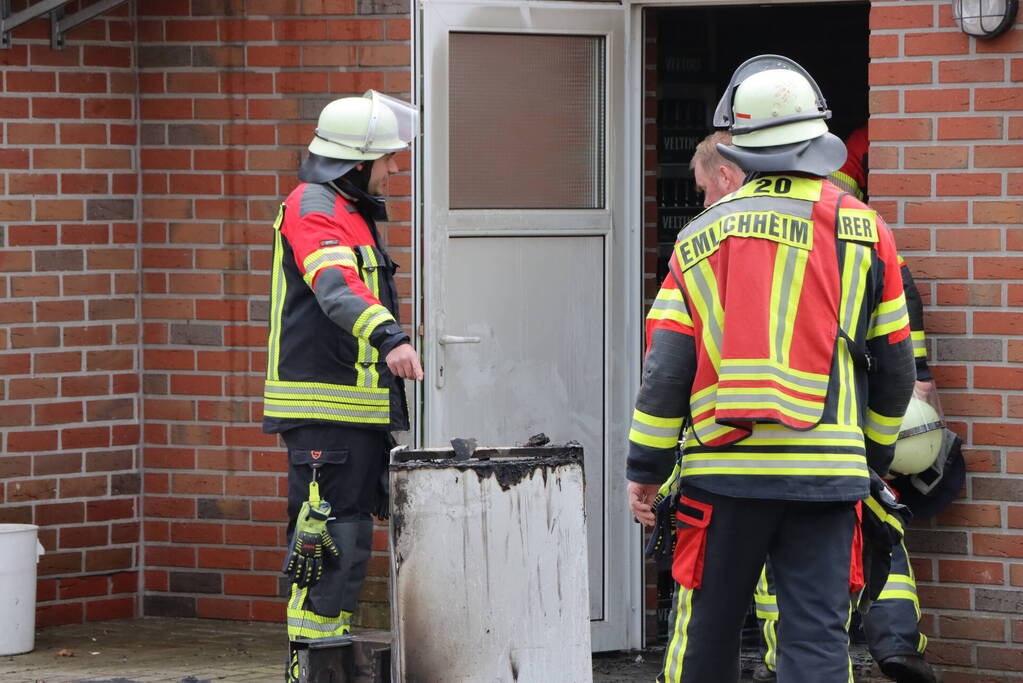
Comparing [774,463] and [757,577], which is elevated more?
[774,463]

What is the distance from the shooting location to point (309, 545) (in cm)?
547

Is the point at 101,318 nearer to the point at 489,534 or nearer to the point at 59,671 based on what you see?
the point at 59,671

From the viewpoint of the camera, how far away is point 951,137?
5.81 m

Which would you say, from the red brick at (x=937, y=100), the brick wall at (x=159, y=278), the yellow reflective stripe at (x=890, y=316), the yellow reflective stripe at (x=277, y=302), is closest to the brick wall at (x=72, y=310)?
the brick wall at (x=159, y=278)

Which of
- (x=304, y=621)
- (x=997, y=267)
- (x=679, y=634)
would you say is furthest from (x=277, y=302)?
(x=997, y=267)

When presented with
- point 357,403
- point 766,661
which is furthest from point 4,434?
point 766,661

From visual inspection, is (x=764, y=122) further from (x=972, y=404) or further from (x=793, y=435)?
(x=972, y=404)

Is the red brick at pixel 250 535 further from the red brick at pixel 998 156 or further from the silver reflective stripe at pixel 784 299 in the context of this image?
the silver reflective stripe at pixel 784 299

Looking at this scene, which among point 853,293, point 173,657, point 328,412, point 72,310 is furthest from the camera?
point 72,310

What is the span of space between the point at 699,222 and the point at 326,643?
1.97 m

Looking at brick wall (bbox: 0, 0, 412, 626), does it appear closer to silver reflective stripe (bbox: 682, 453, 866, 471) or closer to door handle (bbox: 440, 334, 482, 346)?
door handle (bbox: 440, 334, 482, 346)

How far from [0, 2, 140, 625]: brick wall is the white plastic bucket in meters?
0.35

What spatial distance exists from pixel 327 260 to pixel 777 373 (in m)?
1.75

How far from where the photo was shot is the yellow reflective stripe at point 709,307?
171 inches
